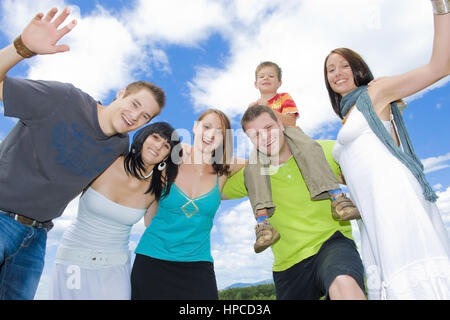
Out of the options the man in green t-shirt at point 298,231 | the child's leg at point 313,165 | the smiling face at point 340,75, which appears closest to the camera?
the man in green t-shirt at point 298,231

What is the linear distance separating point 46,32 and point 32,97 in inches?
26.7

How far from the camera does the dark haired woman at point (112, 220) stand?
3.83m

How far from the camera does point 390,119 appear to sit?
3656 mm

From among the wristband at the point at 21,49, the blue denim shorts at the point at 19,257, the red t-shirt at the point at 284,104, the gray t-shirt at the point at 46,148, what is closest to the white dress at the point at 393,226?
the red t-shirt at the point at 284,104

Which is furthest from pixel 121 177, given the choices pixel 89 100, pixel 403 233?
pixel 403 233

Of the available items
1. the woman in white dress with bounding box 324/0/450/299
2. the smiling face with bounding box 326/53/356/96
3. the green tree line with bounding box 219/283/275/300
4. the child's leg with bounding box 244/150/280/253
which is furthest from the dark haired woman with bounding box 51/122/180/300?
the green tree line with bounding box 219/283/275/300

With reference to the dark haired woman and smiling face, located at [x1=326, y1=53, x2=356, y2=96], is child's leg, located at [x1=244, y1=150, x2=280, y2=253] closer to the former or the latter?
the dark haired woman

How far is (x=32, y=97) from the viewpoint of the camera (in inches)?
137

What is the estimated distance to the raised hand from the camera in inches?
125

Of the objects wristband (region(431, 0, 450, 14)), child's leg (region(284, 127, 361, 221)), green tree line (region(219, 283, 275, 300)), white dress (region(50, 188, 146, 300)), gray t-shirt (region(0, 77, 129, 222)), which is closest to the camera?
wristband (region(431, 0, 450, 14))

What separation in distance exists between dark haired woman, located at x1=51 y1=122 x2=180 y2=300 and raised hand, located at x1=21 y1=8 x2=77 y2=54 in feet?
5.24

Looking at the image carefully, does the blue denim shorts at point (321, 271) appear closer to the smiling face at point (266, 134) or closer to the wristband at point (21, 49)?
the smiling face at point (266, 134)

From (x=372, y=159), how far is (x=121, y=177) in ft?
9.72

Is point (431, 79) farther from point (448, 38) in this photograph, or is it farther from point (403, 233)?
point (403, 233)
